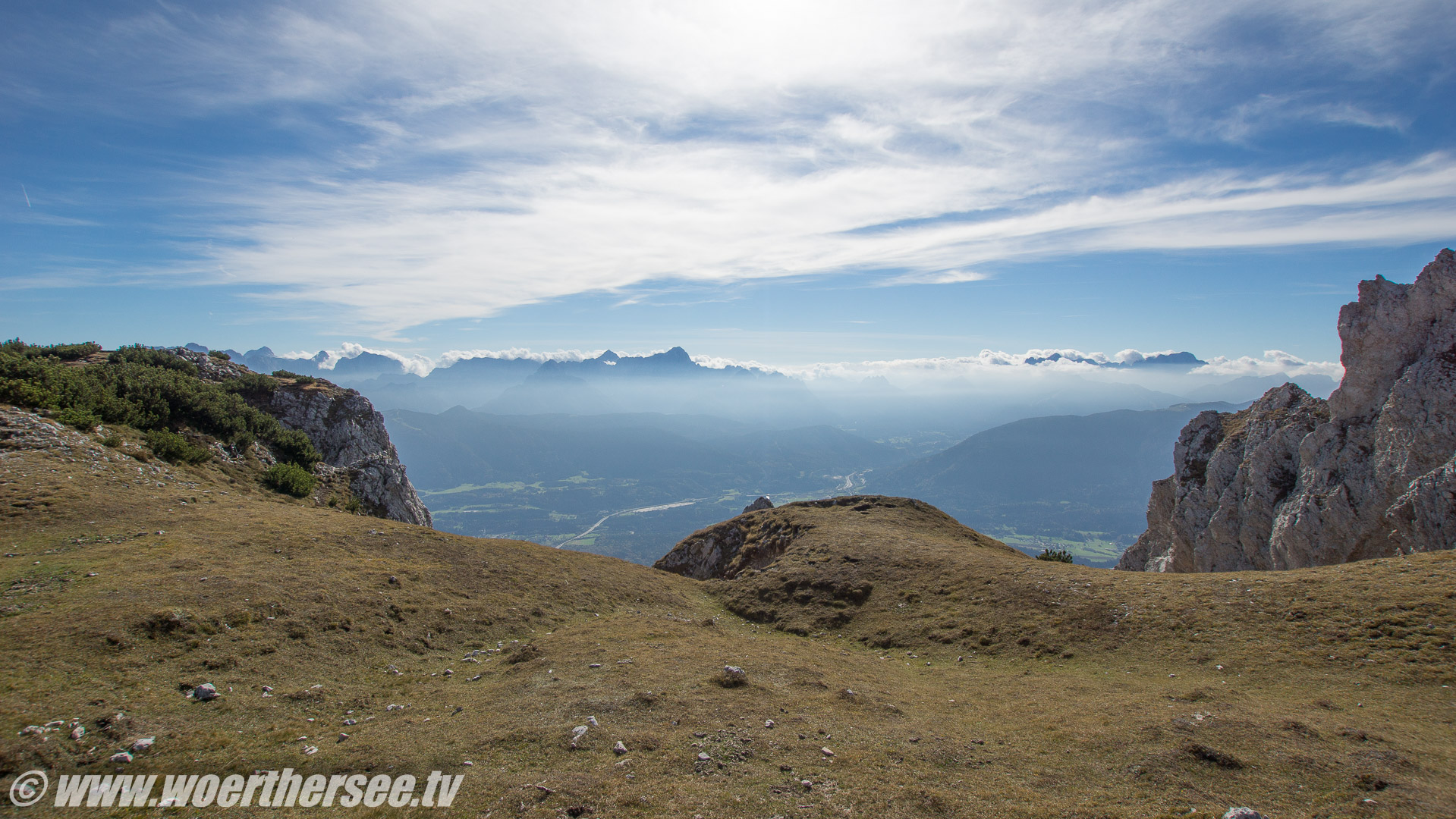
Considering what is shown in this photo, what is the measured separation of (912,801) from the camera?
12031 mm

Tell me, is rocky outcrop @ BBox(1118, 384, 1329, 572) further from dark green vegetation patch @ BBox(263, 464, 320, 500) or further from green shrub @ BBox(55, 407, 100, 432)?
green shrub @ BBox(55, 407, 100, 432)

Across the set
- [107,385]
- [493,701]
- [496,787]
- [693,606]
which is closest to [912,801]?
[496,787]

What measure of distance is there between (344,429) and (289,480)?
2306 centimetres

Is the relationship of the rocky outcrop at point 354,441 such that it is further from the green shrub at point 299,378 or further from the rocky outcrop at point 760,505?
the rocky outcrop at point 760,505

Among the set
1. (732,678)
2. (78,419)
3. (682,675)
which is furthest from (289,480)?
(732,678)

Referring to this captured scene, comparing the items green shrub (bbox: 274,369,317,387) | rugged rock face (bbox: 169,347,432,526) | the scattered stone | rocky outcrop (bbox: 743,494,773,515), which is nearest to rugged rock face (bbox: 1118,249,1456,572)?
rocky outcrop (bbox: 743,494,773,515)

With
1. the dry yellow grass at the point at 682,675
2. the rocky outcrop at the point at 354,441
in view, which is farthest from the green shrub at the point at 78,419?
the rocky outcrop at the point at 354,441

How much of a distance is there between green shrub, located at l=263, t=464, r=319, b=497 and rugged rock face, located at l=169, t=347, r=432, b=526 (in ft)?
26.2

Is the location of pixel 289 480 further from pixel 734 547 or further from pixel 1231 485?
pixel 1231 485

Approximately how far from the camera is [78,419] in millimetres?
32125


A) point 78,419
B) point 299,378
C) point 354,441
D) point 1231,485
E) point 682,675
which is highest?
point 299,378

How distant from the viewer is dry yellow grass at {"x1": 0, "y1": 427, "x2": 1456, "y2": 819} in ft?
40.3

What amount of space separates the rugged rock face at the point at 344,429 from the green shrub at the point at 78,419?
54.3 ft

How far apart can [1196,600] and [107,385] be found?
67020mm
